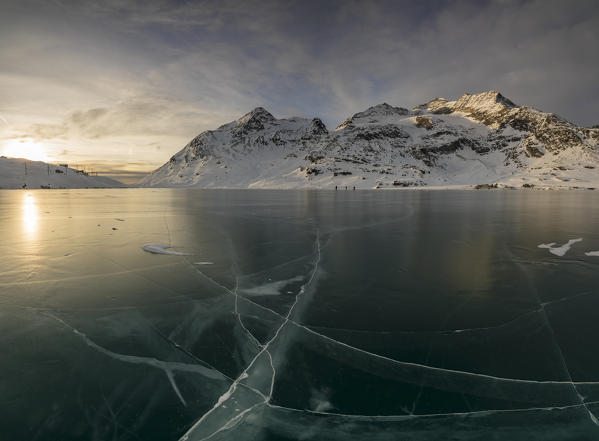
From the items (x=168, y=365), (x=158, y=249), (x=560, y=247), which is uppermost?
(x=560, y=247)

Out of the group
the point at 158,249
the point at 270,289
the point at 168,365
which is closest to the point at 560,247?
the point at 270,289

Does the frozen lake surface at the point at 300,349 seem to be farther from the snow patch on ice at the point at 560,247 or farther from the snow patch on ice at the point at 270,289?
the snow patch on ice at the point at 560,247

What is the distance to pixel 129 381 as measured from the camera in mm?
4578

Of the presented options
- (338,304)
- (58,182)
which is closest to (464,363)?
(338,304)

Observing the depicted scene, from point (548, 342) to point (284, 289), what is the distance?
558 centimetres

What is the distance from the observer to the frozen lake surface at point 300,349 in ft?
12.7

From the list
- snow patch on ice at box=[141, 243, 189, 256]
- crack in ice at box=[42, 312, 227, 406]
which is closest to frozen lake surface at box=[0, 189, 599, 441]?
crack in ice at box=[42, 312, 227, 406]

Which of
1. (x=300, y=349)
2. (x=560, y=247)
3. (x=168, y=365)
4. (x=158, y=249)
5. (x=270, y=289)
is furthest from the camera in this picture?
(x=560, y=247)

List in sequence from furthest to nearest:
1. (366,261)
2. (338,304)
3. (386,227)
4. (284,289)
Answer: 1. (386,227)
2. (366,261)
3. (284,289)
4. (338,304)

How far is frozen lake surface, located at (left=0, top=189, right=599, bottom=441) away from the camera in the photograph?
152 inches

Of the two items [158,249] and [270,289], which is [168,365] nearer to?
[270,289]

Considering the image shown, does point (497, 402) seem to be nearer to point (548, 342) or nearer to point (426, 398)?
point (426, 398)

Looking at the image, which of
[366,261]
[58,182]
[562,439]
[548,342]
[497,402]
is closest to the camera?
[562,439]

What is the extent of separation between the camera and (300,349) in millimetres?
5398
